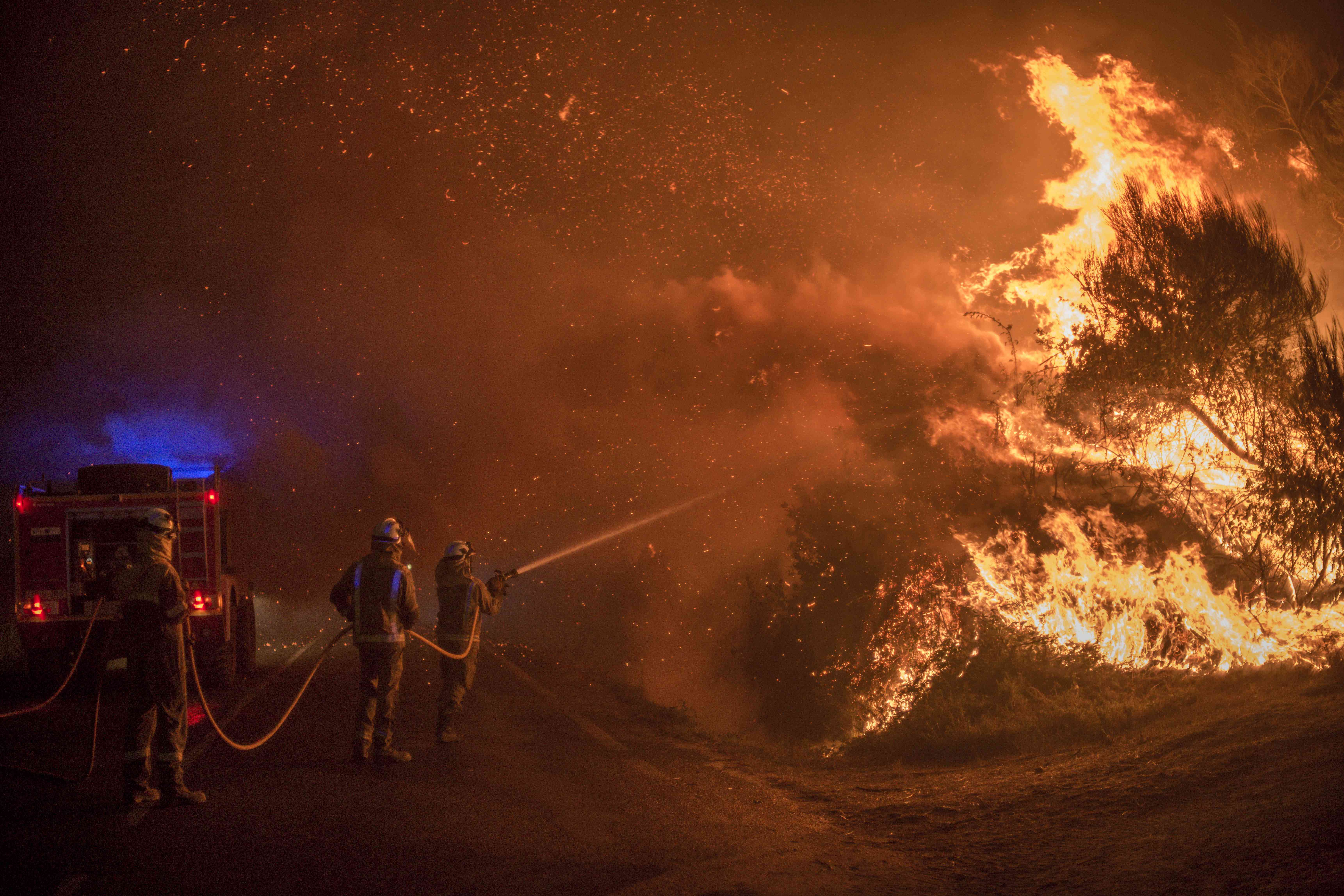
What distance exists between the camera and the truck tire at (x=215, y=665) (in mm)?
13305

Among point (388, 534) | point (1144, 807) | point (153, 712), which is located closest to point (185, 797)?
point (153, 712)

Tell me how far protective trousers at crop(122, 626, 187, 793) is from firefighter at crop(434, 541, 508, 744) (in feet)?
7.99

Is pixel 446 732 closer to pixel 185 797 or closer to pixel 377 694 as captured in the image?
pixel 377 694

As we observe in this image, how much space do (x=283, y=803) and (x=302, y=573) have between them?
25534 millimetres

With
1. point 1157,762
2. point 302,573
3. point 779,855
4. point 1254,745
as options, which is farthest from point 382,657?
point 302,573

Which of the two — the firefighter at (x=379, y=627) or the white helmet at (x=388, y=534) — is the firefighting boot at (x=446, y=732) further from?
the white helmet at (x=388, y=534)

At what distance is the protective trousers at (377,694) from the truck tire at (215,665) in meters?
6.13

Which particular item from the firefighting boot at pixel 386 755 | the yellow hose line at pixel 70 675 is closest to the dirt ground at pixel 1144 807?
the firefighting boot at pixel 386 755

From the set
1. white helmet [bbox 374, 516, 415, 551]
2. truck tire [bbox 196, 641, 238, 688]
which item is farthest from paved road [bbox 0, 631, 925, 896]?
truck tire [bbox 196, 641, 238, 688]

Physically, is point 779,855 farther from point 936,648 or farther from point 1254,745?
point 936,648

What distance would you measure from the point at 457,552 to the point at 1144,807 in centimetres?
611

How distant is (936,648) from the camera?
527 inches

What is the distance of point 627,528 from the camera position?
1137 inches

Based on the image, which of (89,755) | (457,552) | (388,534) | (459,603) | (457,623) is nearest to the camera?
(89,755)
